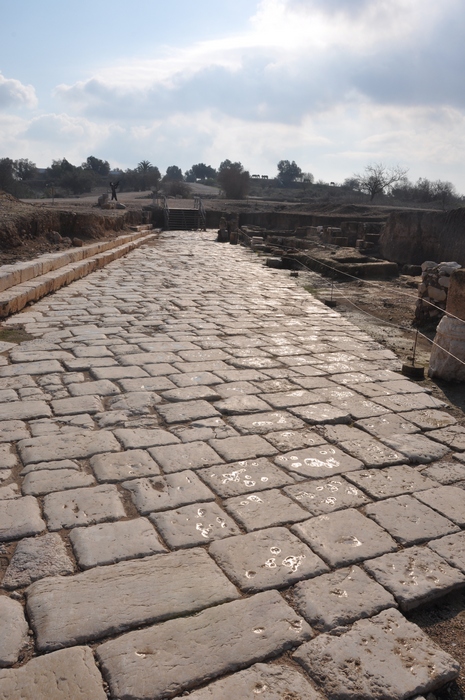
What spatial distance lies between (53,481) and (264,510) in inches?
48.5

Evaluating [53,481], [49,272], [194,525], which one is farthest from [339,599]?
[49,272]

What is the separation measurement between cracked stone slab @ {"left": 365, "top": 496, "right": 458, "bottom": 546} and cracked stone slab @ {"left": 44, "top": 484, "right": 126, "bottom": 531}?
1412 mm

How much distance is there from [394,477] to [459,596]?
1.03 meters

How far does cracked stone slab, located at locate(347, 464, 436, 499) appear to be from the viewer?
134 inches

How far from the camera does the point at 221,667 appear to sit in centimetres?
206

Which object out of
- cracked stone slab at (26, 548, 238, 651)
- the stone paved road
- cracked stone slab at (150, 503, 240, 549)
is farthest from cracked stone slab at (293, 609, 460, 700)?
cracked stone slab at (150, 503, 240, 549)

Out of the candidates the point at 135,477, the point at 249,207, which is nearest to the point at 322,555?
the point at 135,477

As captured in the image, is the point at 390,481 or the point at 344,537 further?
the point at 390,481

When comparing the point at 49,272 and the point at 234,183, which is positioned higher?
the point at 234,183

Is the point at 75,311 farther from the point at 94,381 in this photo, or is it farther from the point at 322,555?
the point at 322,555

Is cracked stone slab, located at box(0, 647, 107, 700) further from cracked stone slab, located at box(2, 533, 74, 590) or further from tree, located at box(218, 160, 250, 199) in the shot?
tree, located at box(218, 160, 250, 199)

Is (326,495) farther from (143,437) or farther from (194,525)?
(143,437)

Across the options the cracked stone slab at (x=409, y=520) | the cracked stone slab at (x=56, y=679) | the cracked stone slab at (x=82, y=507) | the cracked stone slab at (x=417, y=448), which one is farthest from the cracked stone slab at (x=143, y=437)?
the cracked stone slab at (x=56, y=679)

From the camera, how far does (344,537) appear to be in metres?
2.90
